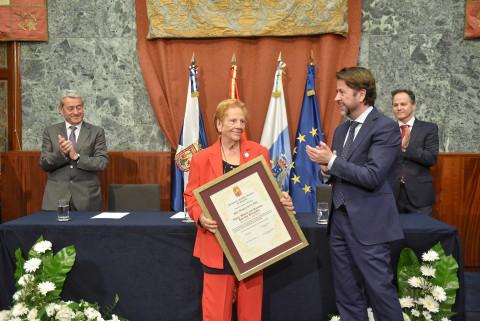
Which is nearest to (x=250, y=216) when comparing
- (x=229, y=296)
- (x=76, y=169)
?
(x=229, y=296)

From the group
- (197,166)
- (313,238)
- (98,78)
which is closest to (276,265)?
(313,238)

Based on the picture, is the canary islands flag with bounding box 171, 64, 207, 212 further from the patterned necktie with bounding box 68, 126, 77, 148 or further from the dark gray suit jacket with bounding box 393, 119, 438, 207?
the dark gray suit jacket with bounding box 393, 119, 438, 207

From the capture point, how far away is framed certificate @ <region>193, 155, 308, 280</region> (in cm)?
246

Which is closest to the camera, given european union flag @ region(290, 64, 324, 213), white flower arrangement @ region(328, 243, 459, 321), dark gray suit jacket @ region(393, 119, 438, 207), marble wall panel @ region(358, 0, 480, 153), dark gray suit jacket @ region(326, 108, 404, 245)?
dark gray suit jacket @ region(326, 108, 404, 245)

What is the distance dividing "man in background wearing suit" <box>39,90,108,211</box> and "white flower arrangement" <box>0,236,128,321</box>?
0.82m

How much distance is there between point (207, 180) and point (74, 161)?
5.47ft

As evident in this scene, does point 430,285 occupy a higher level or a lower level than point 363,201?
lower

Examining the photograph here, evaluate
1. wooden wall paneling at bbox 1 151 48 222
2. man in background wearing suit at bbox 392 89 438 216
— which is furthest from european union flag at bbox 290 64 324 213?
wooden wall paneling at bbox 1 151 48 222

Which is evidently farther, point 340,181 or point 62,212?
point 62,212

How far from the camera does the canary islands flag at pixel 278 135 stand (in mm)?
4617

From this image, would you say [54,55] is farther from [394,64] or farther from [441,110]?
[441,110]

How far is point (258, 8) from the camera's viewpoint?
4.79 metres

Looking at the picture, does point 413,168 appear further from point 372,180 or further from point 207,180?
point 207,180

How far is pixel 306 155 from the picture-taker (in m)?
4.66
